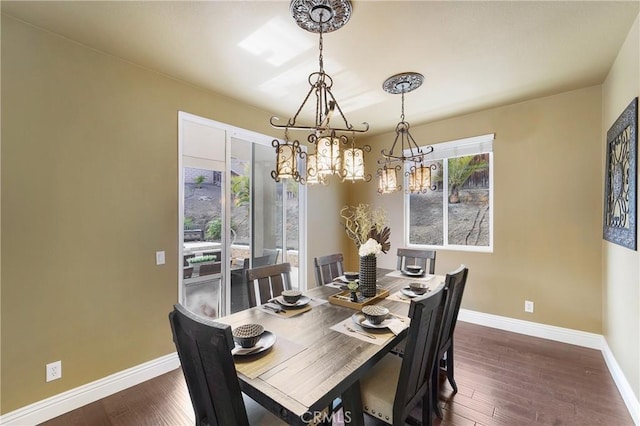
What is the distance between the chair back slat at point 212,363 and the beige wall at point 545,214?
3.57 metres

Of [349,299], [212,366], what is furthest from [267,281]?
[212,366]

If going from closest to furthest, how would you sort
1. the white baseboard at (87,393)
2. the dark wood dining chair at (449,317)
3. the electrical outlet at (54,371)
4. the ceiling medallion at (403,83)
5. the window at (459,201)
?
1. the dark wood dining chair at (449,317)
2. the white baseboard at (87,393)
3. the electrical outlet at (54,371)
4. the ceiling medallion at (403,83)
5. the window at (459,201)

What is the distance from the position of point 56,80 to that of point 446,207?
4395 millimetres

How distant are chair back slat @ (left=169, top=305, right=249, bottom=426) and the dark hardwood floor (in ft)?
3.70

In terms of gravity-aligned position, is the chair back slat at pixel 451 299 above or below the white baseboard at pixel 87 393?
above

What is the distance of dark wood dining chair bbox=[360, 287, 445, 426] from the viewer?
52.2 inches

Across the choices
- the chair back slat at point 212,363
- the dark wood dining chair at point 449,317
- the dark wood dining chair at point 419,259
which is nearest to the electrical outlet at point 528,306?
the dark wood dining chair at point 419,259

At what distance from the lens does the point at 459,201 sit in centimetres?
393

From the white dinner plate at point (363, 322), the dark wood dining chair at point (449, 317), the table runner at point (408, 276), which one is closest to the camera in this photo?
the white dinner plate at point (363, 322)

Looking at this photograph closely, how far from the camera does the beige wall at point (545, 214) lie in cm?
300

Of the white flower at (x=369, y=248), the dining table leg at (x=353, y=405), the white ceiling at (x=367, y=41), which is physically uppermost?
the white ceiling at (x=367, y=41)

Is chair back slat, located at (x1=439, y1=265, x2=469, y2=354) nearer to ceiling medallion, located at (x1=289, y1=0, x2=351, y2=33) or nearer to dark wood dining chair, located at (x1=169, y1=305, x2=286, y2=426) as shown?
dark wood dining chair, located at (x1=169, y1=305, x2=286, y2=426)

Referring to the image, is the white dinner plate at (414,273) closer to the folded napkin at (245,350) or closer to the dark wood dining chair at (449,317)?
the dark wood dining chair at (449,317)

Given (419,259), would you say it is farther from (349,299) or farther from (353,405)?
(353,405)
